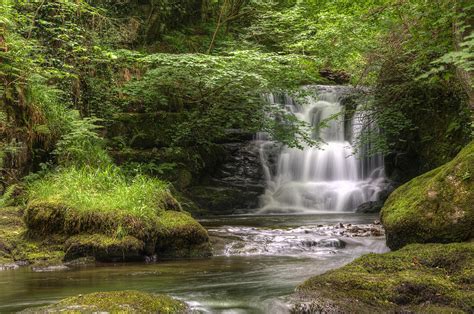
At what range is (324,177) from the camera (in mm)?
15594

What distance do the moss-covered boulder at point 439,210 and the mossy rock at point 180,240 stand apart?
2.86 m

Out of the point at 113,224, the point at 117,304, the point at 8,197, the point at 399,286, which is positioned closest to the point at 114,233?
the point at 113,224

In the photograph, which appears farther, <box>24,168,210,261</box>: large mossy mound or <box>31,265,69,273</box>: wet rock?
<box>24,168,210,261</box>: large mossy mound

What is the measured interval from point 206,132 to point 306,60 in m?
3.73

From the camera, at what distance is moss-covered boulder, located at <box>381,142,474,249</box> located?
5.51 m

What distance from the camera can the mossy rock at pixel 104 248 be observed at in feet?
22.7

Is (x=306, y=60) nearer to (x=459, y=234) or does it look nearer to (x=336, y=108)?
(x=336, y=108)

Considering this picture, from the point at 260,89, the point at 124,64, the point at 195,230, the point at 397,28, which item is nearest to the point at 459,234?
the point at 195,230

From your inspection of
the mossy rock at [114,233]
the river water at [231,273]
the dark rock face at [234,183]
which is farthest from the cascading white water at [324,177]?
the mossy rock at [114,233]

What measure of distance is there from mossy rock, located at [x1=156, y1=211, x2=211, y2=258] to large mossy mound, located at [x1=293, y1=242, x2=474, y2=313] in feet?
11.4

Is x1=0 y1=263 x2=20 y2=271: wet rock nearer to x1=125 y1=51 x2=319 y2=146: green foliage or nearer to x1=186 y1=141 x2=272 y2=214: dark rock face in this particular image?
x1=125 y1=51 x2=319 y2=146: green foliage

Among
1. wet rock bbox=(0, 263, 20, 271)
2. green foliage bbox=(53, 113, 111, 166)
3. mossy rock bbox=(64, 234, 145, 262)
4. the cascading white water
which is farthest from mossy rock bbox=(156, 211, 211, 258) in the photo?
the cascading white water

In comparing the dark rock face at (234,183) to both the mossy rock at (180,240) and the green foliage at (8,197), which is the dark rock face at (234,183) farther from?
the mossy rock at (180,240)

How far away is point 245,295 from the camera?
16.4 feet
